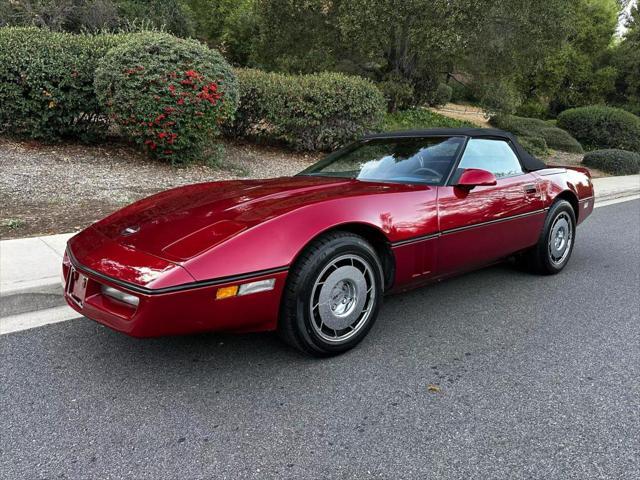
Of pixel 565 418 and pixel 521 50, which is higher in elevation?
pixel 521 50

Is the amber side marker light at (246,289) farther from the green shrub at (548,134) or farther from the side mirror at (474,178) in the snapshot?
the green shrub at (548,134)

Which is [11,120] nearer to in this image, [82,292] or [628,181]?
[82,292]

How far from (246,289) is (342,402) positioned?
2.35 feet

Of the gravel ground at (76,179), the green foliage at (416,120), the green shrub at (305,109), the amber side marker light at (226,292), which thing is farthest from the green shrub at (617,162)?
the amber side marker light at (226,292)

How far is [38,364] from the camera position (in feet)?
9.07

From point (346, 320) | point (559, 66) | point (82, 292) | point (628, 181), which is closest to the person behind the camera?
point (82, 292)

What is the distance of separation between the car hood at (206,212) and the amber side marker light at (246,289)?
23 centimetres

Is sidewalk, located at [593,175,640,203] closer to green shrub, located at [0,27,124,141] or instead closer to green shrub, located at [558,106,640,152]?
green shrub, located at [558,106,640,152]

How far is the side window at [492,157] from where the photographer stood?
12.3 ft

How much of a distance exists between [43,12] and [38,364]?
25.7 metres

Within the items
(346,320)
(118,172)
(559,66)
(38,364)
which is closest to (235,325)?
(346,320)

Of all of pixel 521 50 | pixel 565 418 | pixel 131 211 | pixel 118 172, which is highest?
pixel 521 50

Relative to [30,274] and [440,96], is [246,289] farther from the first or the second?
[440,96]

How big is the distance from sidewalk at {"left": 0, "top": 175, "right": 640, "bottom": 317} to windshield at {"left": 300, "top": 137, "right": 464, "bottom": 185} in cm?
210
